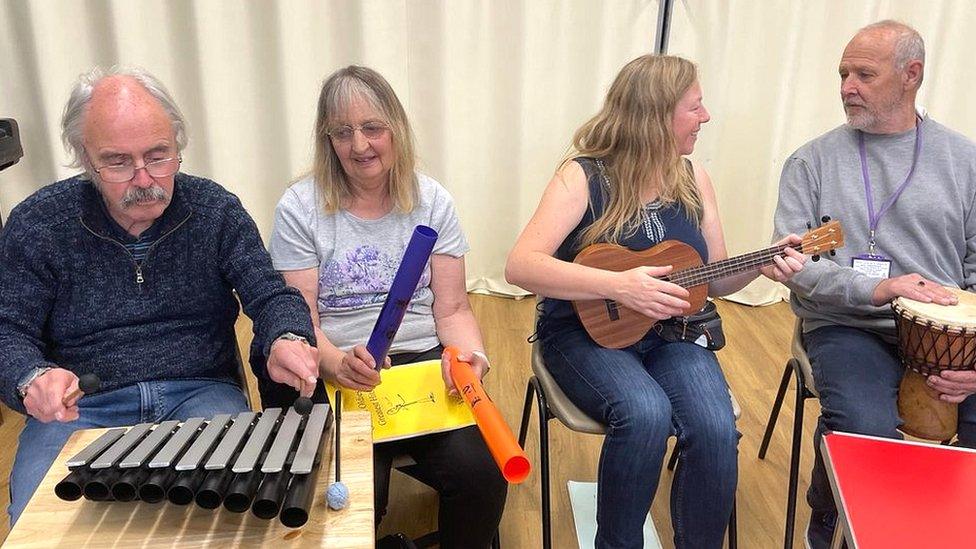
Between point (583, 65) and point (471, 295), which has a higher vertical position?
point (583, 65)

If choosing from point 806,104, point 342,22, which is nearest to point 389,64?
point 342,22

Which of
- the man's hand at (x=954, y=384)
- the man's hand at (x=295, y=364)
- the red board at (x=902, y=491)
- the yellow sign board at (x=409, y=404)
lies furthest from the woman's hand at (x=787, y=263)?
the man's hand at (x=295, y=364)

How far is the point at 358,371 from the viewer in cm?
138

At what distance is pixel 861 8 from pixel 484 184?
189 cm

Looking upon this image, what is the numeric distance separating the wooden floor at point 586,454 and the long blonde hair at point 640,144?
85cm

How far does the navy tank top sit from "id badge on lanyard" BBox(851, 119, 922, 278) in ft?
1.43

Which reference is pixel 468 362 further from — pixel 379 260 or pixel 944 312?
pixel 944 312

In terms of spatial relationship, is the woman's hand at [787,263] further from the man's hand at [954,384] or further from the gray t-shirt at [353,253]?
the gray t-shirt at [353,253]

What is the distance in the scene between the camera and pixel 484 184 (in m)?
3.35

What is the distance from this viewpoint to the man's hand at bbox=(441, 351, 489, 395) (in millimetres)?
1460

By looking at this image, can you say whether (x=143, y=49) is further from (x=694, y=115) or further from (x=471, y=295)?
(x=694, y=115)

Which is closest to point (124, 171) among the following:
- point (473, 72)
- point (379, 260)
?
point (379, 260)

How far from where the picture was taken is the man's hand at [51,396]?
1.17 m

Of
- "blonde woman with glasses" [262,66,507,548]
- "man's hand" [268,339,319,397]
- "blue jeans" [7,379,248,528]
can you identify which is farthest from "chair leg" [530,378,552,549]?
"blue jeans" [7,379,248,528]
